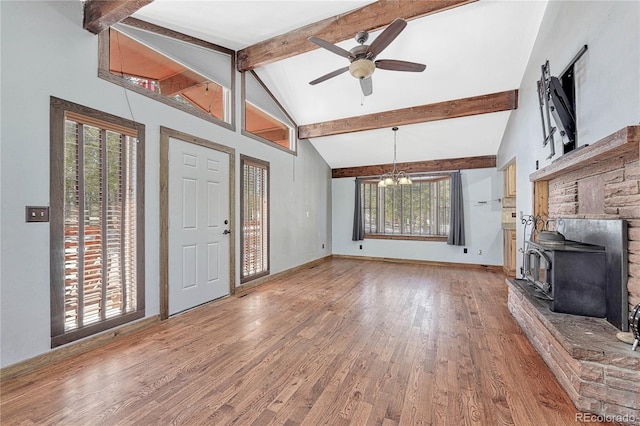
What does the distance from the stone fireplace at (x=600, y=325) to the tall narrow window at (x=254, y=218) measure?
3567 mm

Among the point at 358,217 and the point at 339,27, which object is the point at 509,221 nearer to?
the point at 358,217

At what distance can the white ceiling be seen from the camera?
10.1ft

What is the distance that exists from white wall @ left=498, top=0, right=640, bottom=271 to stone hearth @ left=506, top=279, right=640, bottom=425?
1.37m

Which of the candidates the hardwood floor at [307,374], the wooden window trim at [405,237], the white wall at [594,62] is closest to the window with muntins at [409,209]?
the wooden window trim at [405,237]

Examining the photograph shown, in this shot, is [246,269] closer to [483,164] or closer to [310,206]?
[310,206]

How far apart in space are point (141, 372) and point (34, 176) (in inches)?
66.5

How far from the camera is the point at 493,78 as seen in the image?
4094mm

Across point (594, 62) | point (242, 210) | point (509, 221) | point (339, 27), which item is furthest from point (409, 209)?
point (594, 62)

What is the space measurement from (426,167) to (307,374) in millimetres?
5519

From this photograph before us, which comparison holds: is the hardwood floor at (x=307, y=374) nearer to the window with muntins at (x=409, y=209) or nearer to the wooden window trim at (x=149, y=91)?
the wooden window trim at (x=149, y=91)

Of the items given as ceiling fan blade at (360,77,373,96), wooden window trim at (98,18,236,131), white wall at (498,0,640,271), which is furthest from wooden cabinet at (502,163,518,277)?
wooden window trim at (98,18,236,131)

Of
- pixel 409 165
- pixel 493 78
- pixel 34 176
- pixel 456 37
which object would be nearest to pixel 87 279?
pixel 34 176

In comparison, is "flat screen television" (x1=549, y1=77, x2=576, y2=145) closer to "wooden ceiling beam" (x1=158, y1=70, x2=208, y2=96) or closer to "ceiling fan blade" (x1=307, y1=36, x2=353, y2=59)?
"ceiling fan blade" (x1=307, y1=36, x2=353, y2=59)

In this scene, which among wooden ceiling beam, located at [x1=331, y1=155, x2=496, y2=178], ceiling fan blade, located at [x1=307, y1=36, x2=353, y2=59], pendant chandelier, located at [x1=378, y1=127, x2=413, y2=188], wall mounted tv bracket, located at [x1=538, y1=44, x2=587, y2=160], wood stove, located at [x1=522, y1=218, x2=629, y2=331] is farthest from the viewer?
wooden ceiling beam, located at [x1=331, y1=155, x2=496, y2=178]
